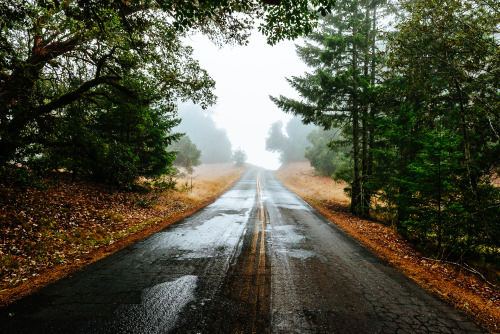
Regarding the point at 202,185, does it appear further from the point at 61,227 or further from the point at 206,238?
the point at 206,238

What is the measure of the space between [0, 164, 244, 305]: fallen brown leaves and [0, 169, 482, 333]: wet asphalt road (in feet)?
2.22

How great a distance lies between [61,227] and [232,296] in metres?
5.79

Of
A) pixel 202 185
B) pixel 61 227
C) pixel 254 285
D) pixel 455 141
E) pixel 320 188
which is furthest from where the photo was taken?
pixel 320 188

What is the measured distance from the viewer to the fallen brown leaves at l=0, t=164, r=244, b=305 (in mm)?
4137

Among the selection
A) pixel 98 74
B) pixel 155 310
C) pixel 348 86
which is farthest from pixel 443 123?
pixel 98 74

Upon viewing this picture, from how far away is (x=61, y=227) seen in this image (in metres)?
6.07

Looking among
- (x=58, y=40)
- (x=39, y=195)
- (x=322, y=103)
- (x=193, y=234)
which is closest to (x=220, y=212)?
(x=193, y=234)

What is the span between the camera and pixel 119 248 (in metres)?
5.38

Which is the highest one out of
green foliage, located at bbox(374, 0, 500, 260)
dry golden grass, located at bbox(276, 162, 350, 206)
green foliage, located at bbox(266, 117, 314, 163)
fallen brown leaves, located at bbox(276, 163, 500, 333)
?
green foliage, located at bbox(266, 117, 314, 163)

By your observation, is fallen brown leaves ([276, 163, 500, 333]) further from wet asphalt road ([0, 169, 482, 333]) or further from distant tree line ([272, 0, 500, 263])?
distant tree line ([272, 0, 500, 263])

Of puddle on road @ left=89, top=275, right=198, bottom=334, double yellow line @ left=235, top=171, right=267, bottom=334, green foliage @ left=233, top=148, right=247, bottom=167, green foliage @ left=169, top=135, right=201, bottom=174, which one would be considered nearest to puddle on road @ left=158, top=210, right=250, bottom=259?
double yellow line @ left=235, top=171, right=267, bottom=334

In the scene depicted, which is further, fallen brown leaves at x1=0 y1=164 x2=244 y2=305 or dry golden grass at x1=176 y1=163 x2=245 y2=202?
dry golden grass at x1=176 y1=163 x2=245 y2=202

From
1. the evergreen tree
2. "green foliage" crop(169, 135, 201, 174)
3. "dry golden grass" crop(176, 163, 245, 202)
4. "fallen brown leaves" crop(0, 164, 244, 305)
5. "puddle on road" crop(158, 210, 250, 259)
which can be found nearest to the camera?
"fallen brown leaves" crop(0, 164, 244, 305)

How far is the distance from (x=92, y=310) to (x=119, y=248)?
2.62 metres
